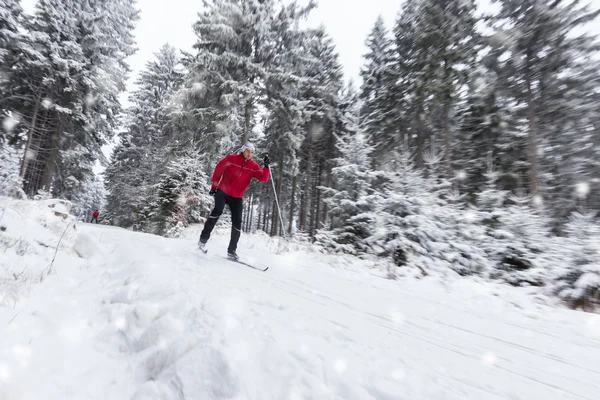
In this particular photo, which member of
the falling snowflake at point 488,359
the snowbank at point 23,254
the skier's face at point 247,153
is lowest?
the falling snowflake at point 488,359

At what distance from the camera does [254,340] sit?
1780mm

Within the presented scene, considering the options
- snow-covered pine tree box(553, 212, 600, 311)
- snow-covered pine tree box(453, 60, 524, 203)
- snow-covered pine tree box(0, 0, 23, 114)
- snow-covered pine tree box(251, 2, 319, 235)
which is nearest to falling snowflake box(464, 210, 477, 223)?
snow-covered pine tree box(553, 212, 600, 311)

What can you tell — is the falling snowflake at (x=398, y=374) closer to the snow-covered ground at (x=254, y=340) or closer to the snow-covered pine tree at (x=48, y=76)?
the snow-covered ground at (x=254, y=340)

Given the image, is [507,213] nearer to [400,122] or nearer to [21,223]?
[21,223]

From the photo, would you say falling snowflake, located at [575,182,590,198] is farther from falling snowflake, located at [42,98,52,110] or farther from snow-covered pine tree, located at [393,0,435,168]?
falling snowflake, located at [42,98,52,110]

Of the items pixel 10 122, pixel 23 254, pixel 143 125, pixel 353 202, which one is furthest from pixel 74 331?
pixel 143 125

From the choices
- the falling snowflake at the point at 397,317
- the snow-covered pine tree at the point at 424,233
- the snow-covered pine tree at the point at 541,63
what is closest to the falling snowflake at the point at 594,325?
the falling snowflake at the point at 397,317

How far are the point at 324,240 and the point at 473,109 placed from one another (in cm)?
1170

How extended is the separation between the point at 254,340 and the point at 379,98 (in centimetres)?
1795

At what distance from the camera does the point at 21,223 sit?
436cm

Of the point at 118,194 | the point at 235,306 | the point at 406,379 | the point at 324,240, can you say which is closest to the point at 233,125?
the point at 324,240

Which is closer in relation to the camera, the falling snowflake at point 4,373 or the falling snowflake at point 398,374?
the falling snowflake at point 4,373

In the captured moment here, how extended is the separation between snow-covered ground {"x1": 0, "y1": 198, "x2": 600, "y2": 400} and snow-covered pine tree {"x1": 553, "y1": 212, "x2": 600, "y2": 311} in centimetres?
69

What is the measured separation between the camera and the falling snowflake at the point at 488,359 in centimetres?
195
